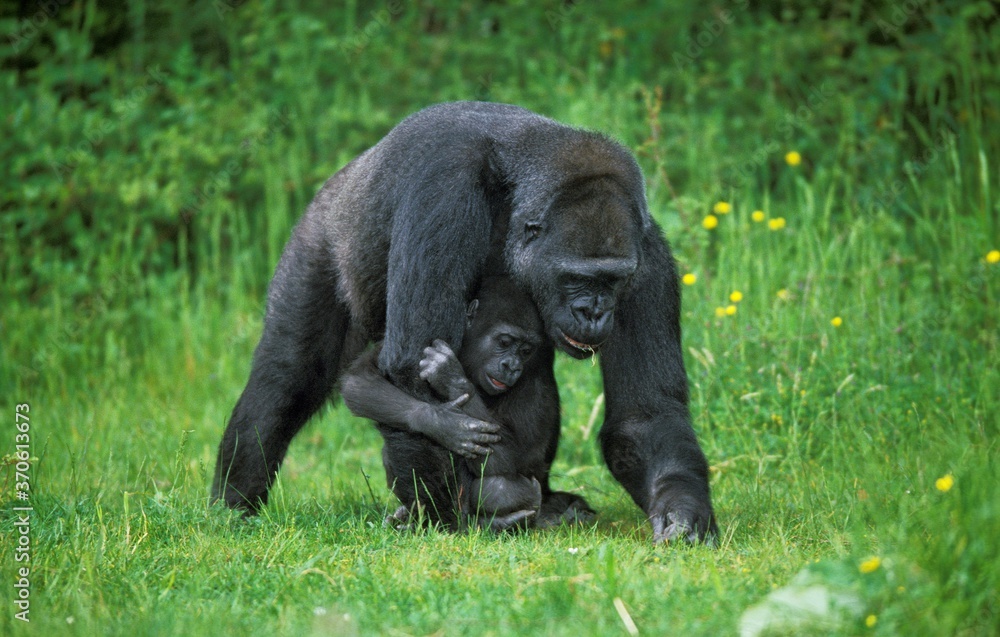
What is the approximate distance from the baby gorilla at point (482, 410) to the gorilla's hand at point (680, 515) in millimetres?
479

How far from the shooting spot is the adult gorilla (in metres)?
4.13

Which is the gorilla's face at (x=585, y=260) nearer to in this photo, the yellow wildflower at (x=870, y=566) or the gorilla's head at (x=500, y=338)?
the gorilla's head at (x=500, y=338)

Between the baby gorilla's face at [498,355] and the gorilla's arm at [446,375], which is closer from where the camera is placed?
the gorilla's arm at [446,375]

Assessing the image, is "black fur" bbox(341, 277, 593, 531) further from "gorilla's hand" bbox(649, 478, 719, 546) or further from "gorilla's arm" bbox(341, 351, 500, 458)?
"gorilla's hand" bbox(649, 478, 719, 546)

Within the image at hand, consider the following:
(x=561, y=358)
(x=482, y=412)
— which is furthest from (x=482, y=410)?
(x=561, y=358)

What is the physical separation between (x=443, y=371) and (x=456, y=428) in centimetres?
21

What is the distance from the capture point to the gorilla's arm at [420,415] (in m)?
4.14

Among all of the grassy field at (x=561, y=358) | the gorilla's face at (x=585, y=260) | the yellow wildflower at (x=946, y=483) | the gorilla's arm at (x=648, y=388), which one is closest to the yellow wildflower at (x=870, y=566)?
the grassy field at (x=561, y=358)

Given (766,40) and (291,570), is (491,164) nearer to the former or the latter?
(291,570)

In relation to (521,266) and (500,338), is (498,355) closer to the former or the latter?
(500,338)

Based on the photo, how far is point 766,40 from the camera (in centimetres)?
938

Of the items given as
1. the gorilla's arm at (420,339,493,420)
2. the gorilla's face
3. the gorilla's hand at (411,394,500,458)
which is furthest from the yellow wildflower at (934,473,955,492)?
the gorilla's arm at (420,339,493,420)

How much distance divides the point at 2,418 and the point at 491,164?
4.14m

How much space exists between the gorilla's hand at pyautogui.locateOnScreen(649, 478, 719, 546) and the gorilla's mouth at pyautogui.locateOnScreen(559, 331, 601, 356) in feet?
1.78
